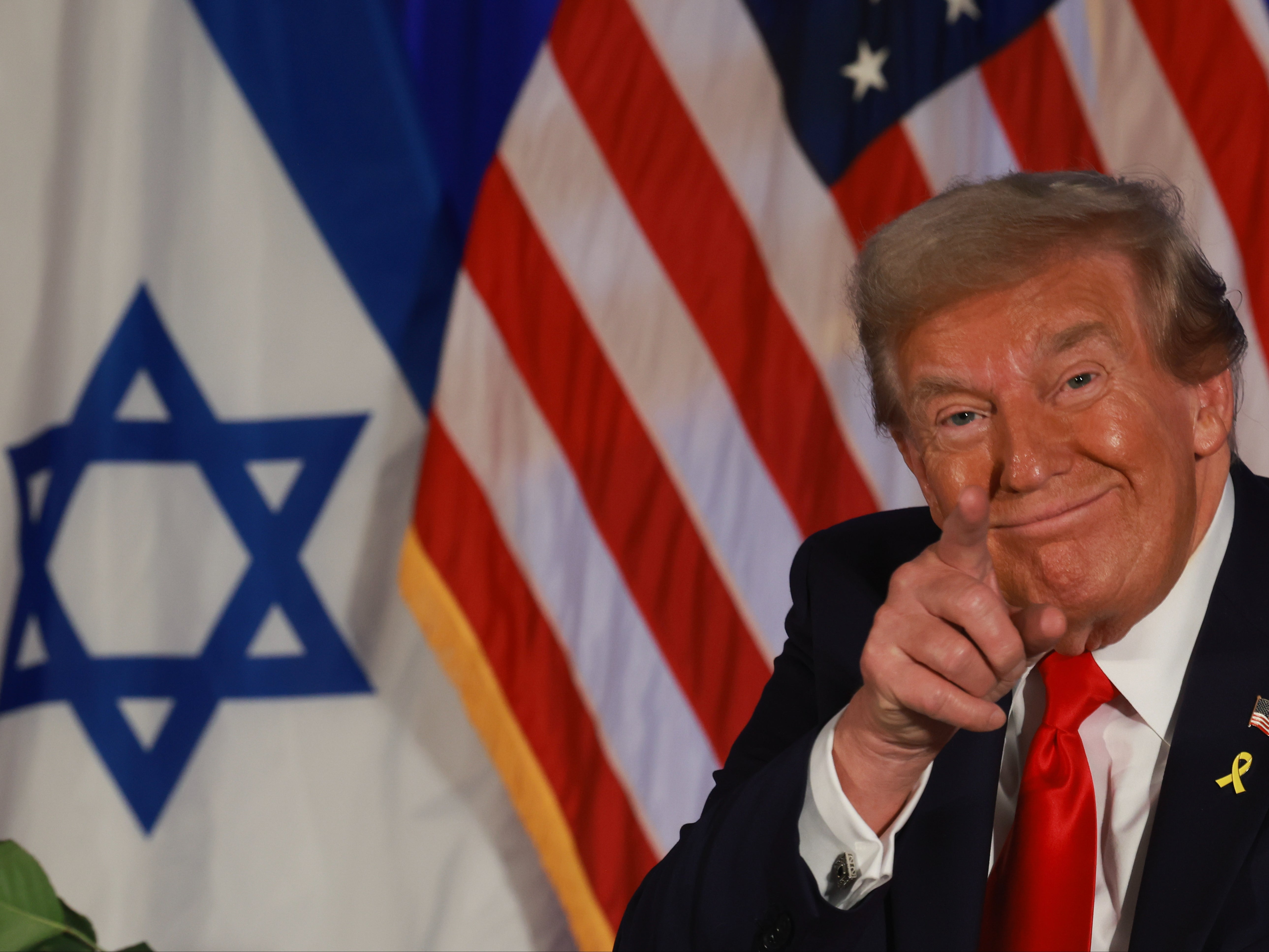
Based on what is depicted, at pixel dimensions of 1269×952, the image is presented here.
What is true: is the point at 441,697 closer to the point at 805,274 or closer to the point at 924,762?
the point at 805,274

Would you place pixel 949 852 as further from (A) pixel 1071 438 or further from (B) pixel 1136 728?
(A) pixel 1071 438

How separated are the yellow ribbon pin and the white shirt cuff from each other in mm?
281

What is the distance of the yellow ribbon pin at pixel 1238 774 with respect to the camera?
111 centimetres

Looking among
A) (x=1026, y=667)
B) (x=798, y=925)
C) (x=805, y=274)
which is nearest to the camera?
(x=1026, y=667)

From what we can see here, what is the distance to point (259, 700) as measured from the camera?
2488 mm

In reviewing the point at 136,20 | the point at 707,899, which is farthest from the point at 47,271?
the point at 707,899

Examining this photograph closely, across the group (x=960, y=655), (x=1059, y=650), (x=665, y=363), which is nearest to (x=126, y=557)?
(x=665, y=363)

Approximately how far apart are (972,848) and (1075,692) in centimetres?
19

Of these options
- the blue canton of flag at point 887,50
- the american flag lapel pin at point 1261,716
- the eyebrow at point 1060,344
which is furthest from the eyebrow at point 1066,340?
the blue canton of flag at point 887,50

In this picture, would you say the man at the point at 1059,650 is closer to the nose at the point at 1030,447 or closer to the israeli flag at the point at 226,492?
the nose at the point at 1030,447

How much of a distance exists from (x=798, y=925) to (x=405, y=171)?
73.4 inches

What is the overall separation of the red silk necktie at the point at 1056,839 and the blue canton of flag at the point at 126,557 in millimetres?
1599

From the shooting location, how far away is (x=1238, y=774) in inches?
43.8

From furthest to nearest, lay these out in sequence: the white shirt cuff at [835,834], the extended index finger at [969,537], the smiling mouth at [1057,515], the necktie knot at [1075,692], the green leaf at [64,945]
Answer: the necktie knot at [1075,692], the smiling mouth at [1057,515], the white shirt cuff at [835,834], the extended index finger at [969,537], the green leaf at [64,945]
